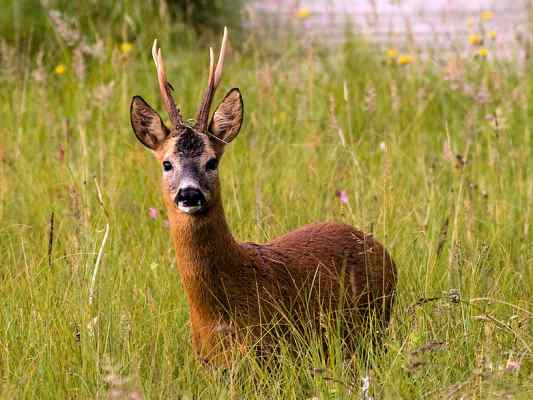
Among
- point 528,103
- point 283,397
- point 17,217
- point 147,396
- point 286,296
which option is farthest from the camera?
point 528,103

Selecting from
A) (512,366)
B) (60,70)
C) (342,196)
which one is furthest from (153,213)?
(60,70)

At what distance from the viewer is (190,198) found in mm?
3502

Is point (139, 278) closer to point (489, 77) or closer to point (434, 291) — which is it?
point (434, 291)

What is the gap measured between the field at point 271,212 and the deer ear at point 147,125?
32 cm

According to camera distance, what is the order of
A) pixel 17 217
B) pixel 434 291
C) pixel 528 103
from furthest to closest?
pixel 528 103 < pixel 17 217 < pixel 434 291

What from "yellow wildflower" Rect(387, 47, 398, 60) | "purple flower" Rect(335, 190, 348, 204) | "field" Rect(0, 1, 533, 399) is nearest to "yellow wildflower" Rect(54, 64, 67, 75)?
"field" Rect(0, 1, 533, 399)

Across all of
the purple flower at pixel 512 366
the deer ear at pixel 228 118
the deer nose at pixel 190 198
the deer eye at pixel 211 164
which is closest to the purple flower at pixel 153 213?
the deer ear at pixel 228 118

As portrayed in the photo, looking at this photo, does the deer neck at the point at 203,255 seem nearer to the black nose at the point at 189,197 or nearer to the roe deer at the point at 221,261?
the roe deer at the point at 221,261

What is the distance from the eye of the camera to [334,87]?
693 centimetres

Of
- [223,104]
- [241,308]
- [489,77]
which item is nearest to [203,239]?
[241,308]

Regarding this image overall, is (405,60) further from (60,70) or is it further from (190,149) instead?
(190,149)

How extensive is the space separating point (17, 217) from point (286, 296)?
68.3 inches

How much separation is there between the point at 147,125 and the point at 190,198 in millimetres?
→ 484

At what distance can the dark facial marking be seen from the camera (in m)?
3.66
